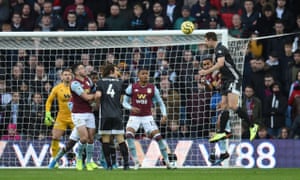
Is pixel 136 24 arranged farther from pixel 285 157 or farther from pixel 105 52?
pixel 285 157

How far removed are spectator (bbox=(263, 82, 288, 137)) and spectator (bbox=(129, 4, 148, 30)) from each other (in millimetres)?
3836

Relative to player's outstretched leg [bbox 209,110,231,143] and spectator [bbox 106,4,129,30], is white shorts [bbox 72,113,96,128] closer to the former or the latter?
player's outstretched leg [bbox 209,110,231,143]

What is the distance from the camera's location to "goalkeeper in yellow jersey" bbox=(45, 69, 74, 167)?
21641 millimetres

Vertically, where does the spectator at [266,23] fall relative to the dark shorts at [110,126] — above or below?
above

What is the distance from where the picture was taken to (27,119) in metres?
23.3

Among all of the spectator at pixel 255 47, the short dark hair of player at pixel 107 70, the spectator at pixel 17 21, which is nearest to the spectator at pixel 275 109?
the spectator at pixel 255 47

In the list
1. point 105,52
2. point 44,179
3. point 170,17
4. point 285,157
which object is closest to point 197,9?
point 170,17

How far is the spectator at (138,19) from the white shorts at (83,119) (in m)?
5.42

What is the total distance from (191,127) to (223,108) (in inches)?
132

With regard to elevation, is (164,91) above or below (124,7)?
below

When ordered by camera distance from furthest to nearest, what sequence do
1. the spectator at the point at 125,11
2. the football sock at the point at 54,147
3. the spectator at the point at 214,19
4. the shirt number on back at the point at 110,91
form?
the spectator at the point at 125,11
the spectator at the point at 214,19
the football sock at the point at 54,147
the shirt number on back at the point at 110,91

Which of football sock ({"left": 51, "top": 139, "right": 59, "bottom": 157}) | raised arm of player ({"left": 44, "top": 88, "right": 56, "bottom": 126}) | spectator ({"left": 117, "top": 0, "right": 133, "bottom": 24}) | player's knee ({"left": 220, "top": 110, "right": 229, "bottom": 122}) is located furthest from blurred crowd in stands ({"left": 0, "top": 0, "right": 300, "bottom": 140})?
player's knee ({"left": 220, "top": 110, "right": 229, "bottom": 122})

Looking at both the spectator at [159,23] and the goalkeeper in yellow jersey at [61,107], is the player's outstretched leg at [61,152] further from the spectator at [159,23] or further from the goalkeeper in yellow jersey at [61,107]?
the spectator at [159,23]

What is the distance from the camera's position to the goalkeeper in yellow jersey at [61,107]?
2164 centimetres
